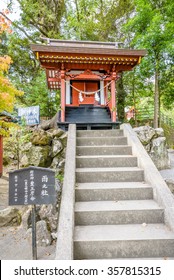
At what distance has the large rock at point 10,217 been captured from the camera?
4.80 m

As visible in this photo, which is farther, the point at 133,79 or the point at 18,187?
the point at 133,79

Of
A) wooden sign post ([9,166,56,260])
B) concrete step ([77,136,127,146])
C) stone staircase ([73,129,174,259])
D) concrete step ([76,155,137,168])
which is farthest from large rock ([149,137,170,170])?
wooden sign post ([9,166,56,260])

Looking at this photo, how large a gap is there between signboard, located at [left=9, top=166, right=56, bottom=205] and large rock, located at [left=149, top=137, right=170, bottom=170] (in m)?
5.13

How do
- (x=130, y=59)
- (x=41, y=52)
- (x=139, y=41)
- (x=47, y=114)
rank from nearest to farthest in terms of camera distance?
(x=41, y=52) → (x=130, y=59) → (x=139, y=41) → (x=47, y=114)

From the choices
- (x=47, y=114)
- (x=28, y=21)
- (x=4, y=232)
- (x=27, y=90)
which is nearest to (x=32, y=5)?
(x=28, y=21)

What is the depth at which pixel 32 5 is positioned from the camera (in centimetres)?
1379

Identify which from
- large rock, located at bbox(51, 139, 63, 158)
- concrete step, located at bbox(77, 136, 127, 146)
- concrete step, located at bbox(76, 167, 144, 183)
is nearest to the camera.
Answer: concrete step, located at bbox(76, 167, 144, 183)

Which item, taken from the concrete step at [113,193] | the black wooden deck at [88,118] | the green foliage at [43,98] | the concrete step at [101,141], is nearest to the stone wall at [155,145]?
the black wooden deck at [88,118]

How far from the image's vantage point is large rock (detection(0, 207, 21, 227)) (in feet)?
15.7

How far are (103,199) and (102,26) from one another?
1520cm

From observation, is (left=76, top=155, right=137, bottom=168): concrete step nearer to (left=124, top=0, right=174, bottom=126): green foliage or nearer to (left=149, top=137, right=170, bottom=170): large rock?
(left=149, top=137, right=170, bottom=170): large rock

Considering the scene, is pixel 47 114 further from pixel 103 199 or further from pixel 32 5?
pixel 103 199

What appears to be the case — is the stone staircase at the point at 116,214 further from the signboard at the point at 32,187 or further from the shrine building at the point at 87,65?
the shrine building at the point at 87,65

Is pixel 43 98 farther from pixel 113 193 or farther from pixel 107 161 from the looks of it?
pixel 113 193
